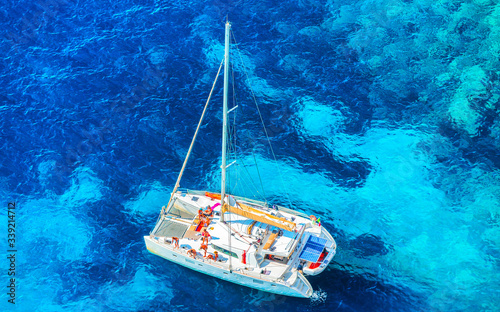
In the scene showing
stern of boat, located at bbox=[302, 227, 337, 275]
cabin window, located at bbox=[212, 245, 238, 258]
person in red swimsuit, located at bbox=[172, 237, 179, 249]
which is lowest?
person in red swimsuit, located at bbox=[172, 237, 179, 249]

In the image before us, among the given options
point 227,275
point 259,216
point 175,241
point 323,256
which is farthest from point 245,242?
point 323,256

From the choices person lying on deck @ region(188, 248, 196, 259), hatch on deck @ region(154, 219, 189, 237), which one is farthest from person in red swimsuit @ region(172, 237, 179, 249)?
A: person lying on deck @ region(188, 248, 196, 259)

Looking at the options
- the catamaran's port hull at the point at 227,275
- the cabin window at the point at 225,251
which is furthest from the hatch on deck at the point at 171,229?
the cabin window at the point at 225,251

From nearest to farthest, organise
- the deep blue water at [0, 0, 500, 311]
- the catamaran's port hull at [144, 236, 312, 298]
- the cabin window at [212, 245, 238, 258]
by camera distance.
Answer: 1. the catamaran's port hull at [144, 236, 312, 298]
2. the cabin window at [212, 245, 238, 258]
3. the deep blue water at [0, 0, 500, 311]

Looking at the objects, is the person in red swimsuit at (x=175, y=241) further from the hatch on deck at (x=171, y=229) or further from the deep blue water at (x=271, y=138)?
the deep blue water at (x=271, y=138)

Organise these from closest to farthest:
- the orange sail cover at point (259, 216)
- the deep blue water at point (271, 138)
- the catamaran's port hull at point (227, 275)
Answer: the catamaran's port hull at point (227, 275) → the orange sail cover at point (259, 216) → the deep blue water at point (271, 138)

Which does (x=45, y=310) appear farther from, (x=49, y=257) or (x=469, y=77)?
(x=469, y=77)

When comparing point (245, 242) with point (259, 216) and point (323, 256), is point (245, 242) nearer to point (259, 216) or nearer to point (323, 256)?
point (259, 216)

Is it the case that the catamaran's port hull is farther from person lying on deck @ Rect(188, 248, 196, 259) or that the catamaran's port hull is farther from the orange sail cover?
the orange sail cover
